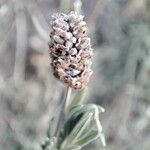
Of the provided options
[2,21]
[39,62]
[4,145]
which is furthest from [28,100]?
[2,21]

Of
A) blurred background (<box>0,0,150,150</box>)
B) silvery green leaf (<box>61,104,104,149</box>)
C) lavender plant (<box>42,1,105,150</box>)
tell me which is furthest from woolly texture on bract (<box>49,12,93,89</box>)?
blurred background (<box>0,0,150,150</box>)

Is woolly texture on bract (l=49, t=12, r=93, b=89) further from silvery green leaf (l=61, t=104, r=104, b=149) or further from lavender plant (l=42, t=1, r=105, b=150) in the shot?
silvery green leaf (l=61, t=104, r=104, b=149)

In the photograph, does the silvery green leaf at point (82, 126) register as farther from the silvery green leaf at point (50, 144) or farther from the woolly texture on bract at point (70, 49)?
the woolly texture on bract at point (70, 49)

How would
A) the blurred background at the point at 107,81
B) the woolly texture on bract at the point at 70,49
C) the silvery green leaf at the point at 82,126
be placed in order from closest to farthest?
the woolly texture on bract at the point at 70,49, the silvery green leaf at the point at 82,126, the blurred background at the point at 107,81

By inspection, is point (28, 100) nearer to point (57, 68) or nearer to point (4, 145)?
point (4, 145)

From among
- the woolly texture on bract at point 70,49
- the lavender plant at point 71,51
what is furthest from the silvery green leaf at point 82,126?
the woolly texture on bract at point 70,49
